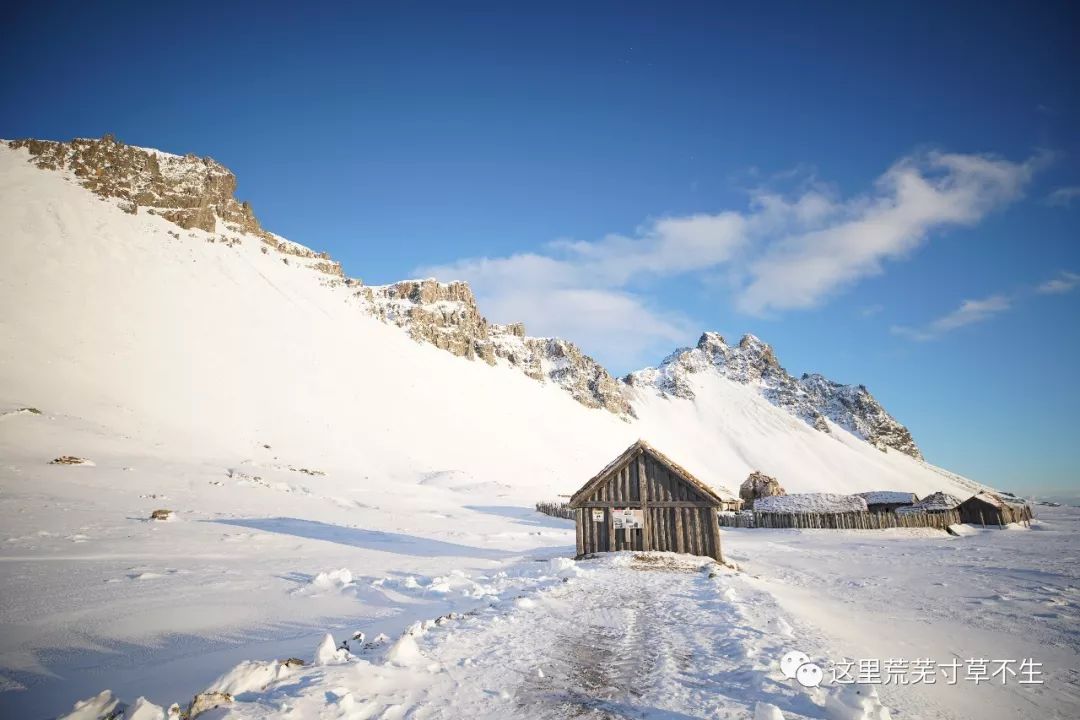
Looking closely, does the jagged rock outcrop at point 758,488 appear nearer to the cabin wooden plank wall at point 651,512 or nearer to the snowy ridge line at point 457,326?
the cabin wooden plank wall at point 651,512

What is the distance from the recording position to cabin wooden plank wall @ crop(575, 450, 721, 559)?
653 inches

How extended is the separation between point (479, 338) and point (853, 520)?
2909 inches

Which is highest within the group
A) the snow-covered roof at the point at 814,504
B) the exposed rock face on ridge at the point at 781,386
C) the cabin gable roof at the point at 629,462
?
the exposed rock face on ridge at the point at 781,386

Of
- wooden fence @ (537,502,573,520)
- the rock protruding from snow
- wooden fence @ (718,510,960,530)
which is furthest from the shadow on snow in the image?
wooden fence @ (718,510,960,530)

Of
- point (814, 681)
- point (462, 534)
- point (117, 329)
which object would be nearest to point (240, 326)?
point (117, 329)

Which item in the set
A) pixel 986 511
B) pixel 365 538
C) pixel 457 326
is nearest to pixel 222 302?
pixel 457 326

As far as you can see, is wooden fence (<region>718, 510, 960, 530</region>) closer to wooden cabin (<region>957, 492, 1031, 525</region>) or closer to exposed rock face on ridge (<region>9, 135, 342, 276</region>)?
wooden cabin (<region>957, 492, 1031, 525</region>)

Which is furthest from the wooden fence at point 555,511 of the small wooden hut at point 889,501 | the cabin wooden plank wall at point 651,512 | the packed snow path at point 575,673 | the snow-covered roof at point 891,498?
the packed snow path at point 575,673

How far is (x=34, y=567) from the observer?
34.0 feet

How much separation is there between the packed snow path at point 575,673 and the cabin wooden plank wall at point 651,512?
25.8 feet

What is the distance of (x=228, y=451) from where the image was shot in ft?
114

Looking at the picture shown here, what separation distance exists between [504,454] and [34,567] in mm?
51749

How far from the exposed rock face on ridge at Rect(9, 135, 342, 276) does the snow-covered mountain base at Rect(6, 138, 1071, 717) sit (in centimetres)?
53

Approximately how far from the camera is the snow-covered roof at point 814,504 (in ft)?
118
